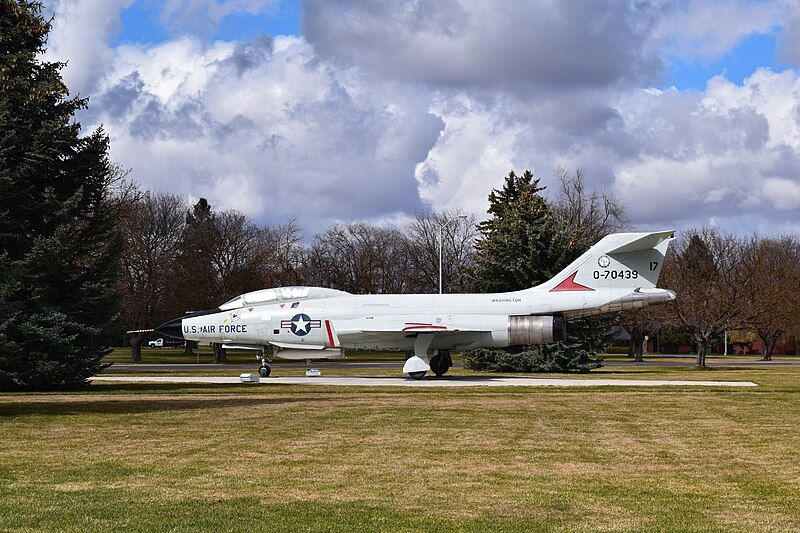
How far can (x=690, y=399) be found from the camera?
72.6 ft

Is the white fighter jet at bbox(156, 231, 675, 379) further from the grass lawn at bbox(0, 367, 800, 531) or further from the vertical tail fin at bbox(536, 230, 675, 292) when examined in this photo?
the grass lawn at bbox(0, 367, 800, 531)

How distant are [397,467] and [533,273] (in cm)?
2957

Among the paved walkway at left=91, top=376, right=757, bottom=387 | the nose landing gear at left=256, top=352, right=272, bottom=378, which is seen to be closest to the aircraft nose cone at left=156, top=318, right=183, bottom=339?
the paved walkway at left=91, top=376, right=757, bottom=387

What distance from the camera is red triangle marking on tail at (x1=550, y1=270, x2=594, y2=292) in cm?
3194

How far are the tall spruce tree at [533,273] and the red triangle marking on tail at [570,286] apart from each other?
7149 mm

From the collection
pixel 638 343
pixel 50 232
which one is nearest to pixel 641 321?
pixel 638 343

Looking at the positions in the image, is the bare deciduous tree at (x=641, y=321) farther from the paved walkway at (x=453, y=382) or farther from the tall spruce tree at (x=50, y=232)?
the tall spruce tree at (x=50, y=232)

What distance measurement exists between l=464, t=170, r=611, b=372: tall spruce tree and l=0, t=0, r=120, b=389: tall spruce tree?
17.8 meters

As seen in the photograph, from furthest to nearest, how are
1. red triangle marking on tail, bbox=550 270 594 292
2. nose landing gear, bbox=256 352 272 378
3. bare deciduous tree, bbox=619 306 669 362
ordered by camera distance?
bare deciduous tree, bbox=619 306 669 362 → nose landing gear, bbox=256 352 272 378 → red triangle marking on tail, bbox=550 270 594 292

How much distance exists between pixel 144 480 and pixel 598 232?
6337 centimetres

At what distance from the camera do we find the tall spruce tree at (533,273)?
39.2 m

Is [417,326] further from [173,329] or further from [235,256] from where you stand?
[235,256]

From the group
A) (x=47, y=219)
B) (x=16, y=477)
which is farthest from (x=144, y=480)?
(x=47, y=219)

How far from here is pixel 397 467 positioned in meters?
11.1
